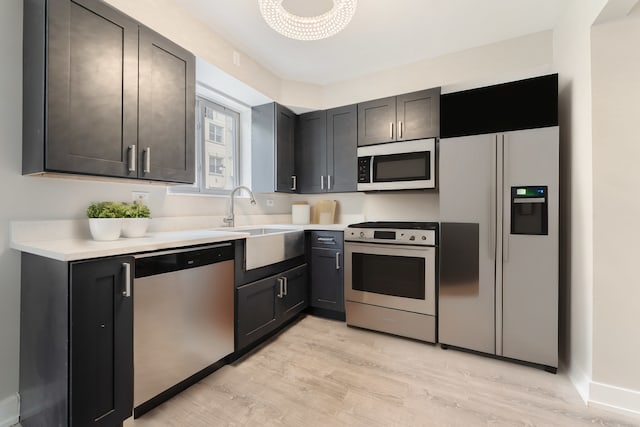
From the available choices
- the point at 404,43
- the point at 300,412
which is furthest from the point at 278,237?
the point at 404,43

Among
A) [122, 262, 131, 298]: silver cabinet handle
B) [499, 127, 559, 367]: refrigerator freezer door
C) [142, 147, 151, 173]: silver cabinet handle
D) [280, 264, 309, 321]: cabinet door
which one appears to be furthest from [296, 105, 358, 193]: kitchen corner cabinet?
[122, 262, 131, 298]: silver cabinet handle

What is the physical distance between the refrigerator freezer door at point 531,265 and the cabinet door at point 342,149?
4.58 feet

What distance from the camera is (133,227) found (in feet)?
5.44

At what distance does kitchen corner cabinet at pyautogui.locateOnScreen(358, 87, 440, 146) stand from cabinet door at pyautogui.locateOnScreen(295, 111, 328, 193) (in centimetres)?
47

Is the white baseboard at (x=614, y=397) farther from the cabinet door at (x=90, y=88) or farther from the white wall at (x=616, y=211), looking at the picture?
the cabinet door at (x=90, y=88)

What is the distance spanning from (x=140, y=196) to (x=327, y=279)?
176cm

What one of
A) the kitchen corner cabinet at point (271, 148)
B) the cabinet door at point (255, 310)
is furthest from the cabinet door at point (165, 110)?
the kitchen corner cabinet at point (271, 148)

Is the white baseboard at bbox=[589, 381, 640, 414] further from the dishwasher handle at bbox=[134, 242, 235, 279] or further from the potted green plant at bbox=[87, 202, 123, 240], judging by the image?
the potted green plant at bbox=[87, 202, 123, 240]

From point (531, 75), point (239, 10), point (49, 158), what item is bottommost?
point (49, 158)

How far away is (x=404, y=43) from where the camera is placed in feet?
8.10

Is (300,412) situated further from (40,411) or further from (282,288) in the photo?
(40,411)

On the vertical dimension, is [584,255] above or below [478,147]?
below

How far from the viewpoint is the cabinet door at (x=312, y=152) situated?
3.13 meters

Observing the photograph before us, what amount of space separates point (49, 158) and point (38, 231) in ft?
1.49
